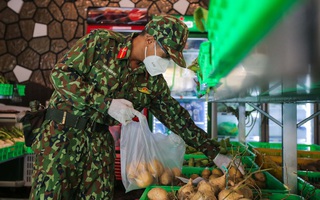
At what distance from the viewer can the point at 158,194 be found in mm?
1570

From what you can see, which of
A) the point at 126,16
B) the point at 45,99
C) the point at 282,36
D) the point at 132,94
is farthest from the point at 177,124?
the point at 45,99

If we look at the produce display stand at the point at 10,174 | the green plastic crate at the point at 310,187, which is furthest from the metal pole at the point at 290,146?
the produce display stand at the point at 10,174

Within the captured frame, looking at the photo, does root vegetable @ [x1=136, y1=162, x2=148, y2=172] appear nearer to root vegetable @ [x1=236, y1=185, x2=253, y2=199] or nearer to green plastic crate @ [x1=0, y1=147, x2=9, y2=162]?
root vegetable @ [x1=236, y1=185, x2=253, y2=199]

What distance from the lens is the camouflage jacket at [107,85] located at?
1.65 m

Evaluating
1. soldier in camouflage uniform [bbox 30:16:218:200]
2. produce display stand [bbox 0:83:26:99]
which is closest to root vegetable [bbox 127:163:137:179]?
soldier in camouflage uniform [bbox 30:16:218:200]

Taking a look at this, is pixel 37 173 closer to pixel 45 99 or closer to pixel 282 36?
pixel 282 36

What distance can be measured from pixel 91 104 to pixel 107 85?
187 mm

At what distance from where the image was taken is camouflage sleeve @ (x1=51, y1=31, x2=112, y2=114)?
1.63 metres

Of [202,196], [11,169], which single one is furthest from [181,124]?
[11,169]

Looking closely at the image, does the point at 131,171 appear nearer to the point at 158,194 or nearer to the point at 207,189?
the point at 158,194

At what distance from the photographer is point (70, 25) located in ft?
16.8

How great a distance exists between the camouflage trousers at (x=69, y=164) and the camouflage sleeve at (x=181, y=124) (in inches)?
15.7

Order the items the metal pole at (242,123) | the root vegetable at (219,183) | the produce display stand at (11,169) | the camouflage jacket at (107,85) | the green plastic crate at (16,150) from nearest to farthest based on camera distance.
Answer: the root vegetable at (219,183) < the camouflage jacket at (107,85) < the metal pole at (242,123) < the green plastic crate at (16,150) < the produce display stand at (11,169)

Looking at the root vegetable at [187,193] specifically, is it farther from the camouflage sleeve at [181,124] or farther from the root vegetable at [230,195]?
the camouflage sleeve at [181,124]
